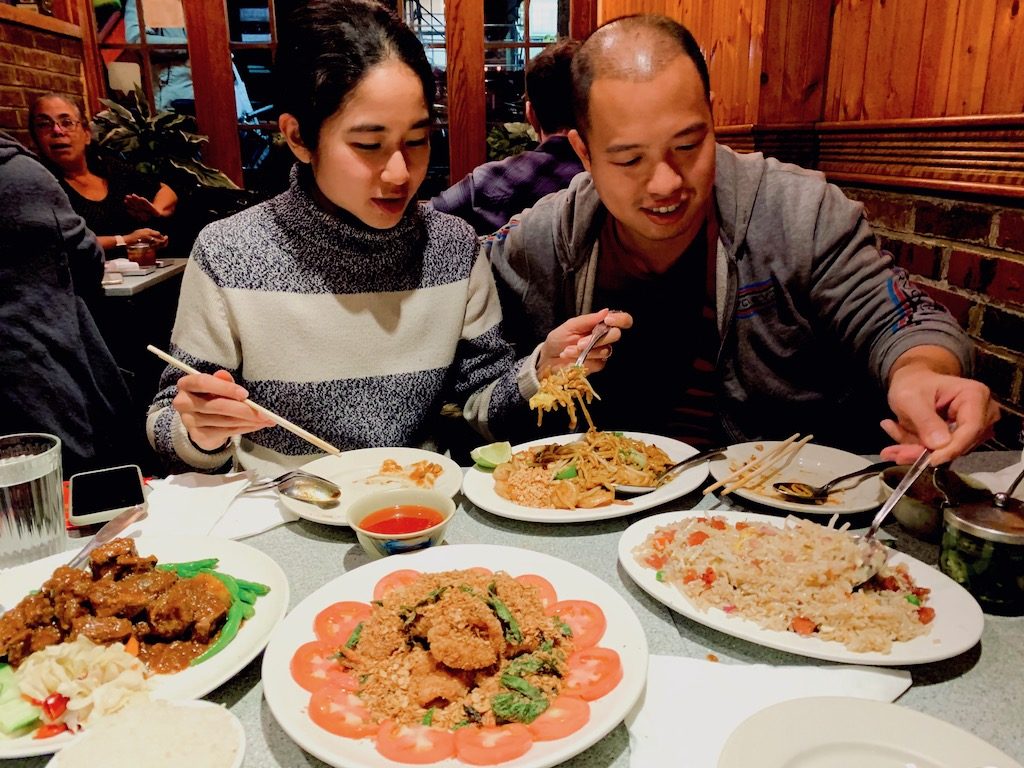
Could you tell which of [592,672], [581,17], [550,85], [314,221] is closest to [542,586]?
[592,672]

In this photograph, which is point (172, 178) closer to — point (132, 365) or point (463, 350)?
point (132, 365)

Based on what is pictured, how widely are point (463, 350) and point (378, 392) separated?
33cm

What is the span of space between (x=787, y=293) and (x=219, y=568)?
1681mm

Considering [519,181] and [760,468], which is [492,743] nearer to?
[760,468]

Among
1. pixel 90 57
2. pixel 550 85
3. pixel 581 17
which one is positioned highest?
pixel 581 17

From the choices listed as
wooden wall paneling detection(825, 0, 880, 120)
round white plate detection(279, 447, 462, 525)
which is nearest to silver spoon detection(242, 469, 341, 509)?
round white plate detection(279, 447, 462, 525)

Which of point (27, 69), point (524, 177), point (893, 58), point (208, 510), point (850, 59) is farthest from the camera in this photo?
point (27, 69)

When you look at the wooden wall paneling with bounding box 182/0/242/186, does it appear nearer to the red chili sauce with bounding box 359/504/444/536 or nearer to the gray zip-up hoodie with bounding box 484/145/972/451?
the gray zip-up hoodie with bounding box 484/145/972/451

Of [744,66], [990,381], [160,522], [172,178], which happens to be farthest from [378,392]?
[172,178]

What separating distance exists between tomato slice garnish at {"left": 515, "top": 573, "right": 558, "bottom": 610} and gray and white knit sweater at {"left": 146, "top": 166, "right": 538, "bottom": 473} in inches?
31.9

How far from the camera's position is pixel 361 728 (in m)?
0.95

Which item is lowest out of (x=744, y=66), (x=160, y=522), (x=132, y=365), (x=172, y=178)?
(x=132, y=365)

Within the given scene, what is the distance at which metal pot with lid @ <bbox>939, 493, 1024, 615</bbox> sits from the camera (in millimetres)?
1167

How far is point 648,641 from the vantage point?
117 centimetres
